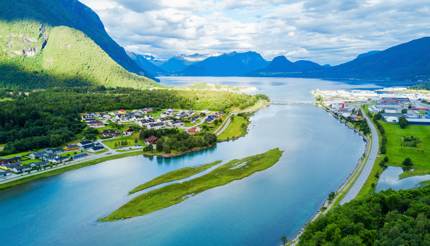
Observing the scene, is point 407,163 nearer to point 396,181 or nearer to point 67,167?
point 396,181

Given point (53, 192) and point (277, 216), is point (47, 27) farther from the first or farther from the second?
point (277, 216)

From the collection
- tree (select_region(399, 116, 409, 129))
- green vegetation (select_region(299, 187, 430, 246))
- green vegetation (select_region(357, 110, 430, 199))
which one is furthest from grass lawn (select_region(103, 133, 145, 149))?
tree (select_region(399, 116, 409, 129))

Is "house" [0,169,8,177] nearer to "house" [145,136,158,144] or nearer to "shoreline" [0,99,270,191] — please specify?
"shoreline" [0,99,270,191]

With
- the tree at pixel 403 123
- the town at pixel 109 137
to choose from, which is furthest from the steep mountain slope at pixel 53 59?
the tree at pixel 403 123

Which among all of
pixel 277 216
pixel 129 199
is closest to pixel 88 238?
pixel 129 199

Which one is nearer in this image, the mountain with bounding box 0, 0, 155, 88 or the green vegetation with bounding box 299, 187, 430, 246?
the green vegetation with bounding box 299, 187, 430, 246

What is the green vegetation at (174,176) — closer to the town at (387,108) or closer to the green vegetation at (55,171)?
the green vegetation at (55,171)
